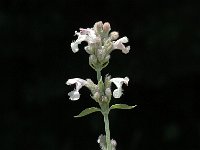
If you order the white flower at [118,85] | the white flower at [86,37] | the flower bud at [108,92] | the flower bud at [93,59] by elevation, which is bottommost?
the flower bud at [108,92]

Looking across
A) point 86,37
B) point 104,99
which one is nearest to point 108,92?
point 104,99

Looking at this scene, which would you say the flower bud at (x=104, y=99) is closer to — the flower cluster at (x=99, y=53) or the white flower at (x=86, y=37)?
the flower cluster at (x=99, y=53)

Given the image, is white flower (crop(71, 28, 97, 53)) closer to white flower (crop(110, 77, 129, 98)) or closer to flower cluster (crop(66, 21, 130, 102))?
flower cluster (crop(66, 21, 130, 102))

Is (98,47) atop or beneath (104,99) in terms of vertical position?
atop

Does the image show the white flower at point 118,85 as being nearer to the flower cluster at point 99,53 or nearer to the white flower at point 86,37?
the flower cluster at point 99,53

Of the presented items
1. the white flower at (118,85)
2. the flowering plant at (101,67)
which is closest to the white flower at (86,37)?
the flowering plant at (101,67)

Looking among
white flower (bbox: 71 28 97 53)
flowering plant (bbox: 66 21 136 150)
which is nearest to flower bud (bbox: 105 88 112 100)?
flowering plant (bbox: 66 21 136 150)

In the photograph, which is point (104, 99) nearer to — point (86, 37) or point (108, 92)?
point (108, 92)

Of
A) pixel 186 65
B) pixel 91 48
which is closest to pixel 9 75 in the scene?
pixel 186 65

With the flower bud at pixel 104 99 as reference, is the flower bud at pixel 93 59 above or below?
above

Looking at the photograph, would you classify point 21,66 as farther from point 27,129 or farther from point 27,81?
point 27,129

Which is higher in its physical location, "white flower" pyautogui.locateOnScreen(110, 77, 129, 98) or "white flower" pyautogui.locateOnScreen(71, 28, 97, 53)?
"white flower" pyautogui.locateOnScreen(71, 28, 97, 53)
